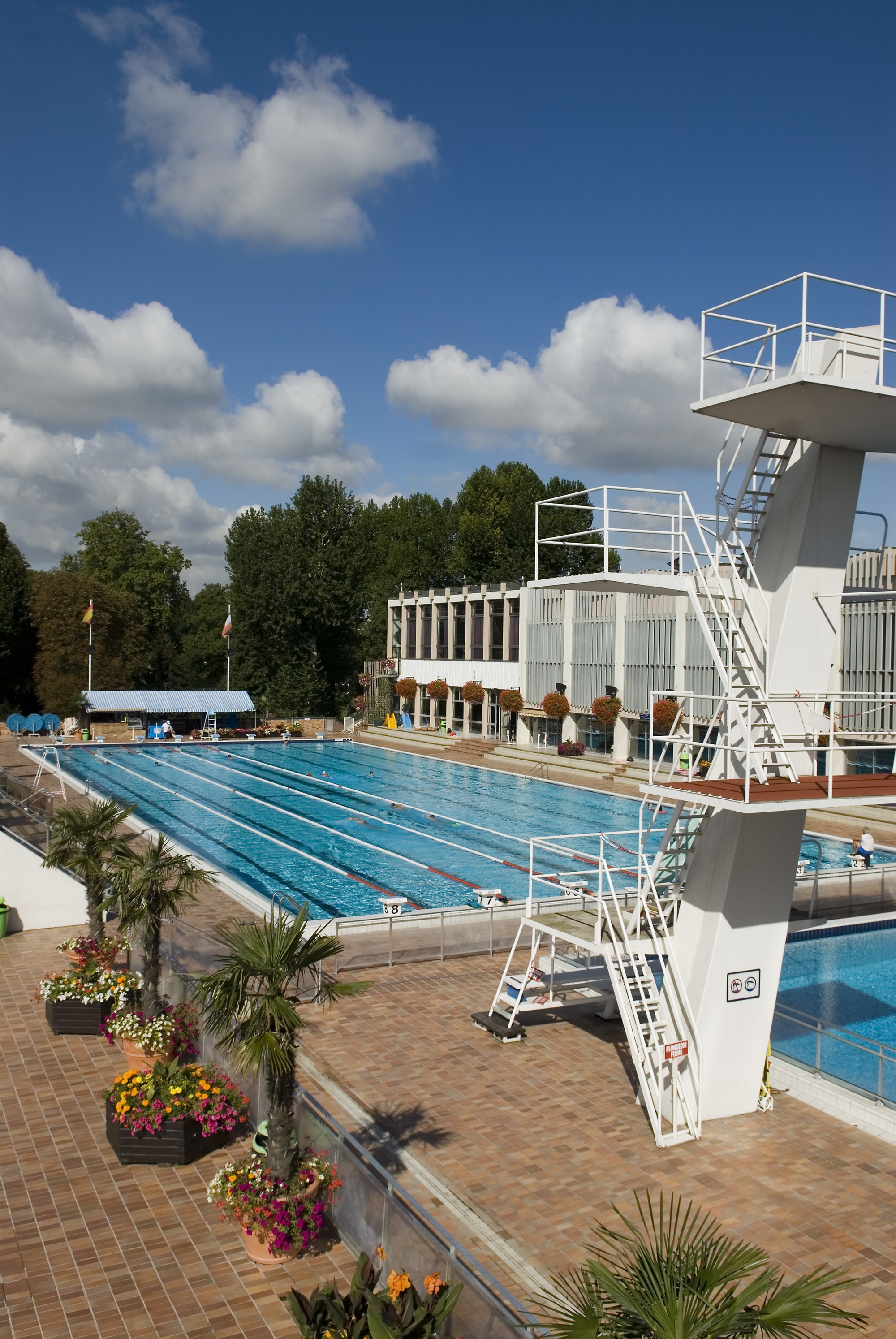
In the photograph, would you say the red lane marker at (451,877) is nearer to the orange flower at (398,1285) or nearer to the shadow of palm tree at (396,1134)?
the shadow of palm tree at (396,1134)

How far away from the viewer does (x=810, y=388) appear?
8.06m

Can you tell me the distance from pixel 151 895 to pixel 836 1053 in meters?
7.02

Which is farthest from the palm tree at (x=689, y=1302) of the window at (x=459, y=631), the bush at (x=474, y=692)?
the window at (x=459, y=631)

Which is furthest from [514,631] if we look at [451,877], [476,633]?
[451,877]

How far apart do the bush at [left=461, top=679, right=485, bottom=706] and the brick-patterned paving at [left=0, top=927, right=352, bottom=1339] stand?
37.4 m

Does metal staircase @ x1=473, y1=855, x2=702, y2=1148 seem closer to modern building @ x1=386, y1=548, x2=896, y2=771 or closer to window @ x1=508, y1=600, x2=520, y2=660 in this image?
modern building @ x1=386, y1=548, x2=896, y2=771

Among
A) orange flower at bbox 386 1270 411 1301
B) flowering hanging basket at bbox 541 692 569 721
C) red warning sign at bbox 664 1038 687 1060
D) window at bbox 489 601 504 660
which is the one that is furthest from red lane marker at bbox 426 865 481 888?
window at bbox 489 601 504 660

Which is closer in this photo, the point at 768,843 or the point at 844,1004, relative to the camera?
the point at 768,843

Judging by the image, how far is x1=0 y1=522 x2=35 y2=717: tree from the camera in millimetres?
52156

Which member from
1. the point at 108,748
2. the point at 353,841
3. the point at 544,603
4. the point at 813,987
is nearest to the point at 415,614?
the point at 544,603

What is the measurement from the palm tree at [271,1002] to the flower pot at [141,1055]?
2756 mm

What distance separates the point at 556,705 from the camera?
→ 40469mm

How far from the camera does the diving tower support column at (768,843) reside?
934 centimetres

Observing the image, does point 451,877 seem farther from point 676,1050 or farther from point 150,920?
point 676,1050
